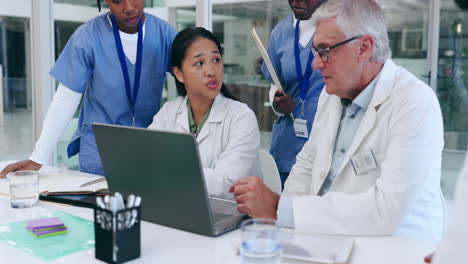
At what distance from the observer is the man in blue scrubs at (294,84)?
2.36 meters

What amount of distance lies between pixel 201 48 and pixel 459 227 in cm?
164

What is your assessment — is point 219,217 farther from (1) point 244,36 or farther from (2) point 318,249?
(1) point 244,36

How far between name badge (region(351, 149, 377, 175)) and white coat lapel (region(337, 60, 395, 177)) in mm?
25

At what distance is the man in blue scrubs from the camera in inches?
93.0

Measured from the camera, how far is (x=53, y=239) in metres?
1.37

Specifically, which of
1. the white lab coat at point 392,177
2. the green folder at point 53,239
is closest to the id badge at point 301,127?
the white lab coat at point 392,177

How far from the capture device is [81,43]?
2348 mm

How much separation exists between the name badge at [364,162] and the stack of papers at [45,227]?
3.12 ft

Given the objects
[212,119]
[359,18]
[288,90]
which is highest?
[359,18]

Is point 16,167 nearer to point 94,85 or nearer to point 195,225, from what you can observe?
point 94,85

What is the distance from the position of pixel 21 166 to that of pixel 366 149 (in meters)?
1.57

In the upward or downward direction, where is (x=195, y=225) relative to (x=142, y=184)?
downward

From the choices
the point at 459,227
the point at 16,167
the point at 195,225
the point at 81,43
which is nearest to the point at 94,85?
the point at 81,43

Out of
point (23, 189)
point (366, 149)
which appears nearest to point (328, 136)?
point (366, 149)
